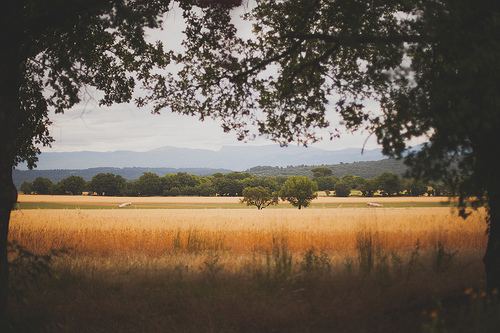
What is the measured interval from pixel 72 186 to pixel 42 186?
7073 mm

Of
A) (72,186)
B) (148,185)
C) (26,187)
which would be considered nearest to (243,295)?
(72,186)

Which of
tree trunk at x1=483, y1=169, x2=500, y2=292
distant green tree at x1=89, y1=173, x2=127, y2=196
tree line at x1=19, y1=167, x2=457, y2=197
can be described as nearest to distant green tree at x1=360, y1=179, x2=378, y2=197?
tree line at x1=19, y1=167, x2=457, y2=197

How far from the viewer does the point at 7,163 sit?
188 inches

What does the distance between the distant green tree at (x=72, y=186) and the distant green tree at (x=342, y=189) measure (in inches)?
3073

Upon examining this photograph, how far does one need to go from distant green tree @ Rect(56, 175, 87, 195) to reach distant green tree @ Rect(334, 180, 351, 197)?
78044 millimetres

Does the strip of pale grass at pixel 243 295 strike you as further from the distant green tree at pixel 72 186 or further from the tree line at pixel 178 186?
the distant green tree at pixel 72 186

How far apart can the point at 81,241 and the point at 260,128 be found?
7.54 m

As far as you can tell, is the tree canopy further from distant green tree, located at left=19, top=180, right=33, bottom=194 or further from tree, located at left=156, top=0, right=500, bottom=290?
distant green tree, located at left=19, top=180, right=33, bottom=194

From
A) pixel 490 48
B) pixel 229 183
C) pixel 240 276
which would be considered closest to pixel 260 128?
pixel 240 276

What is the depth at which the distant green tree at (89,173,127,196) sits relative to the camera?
8394cm

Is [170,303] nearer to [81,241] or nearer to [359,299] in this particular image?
[359,299]

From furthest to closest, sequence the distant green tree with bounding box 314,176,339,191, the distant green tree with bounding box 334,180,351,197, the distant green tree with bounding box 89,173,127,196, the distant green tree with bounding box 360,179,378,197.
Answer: the distant green tree with bounding box 314,176,339,191
the distant green tree with bounding box 334,180,351,197
the distant green tree with bounding box 360,179,378,197
the distant green tree with bounding box 89,173,127,196

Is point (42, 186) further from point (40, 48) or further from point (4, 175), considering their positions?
point (4, 175)

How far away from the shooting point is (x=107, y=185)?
276ft
